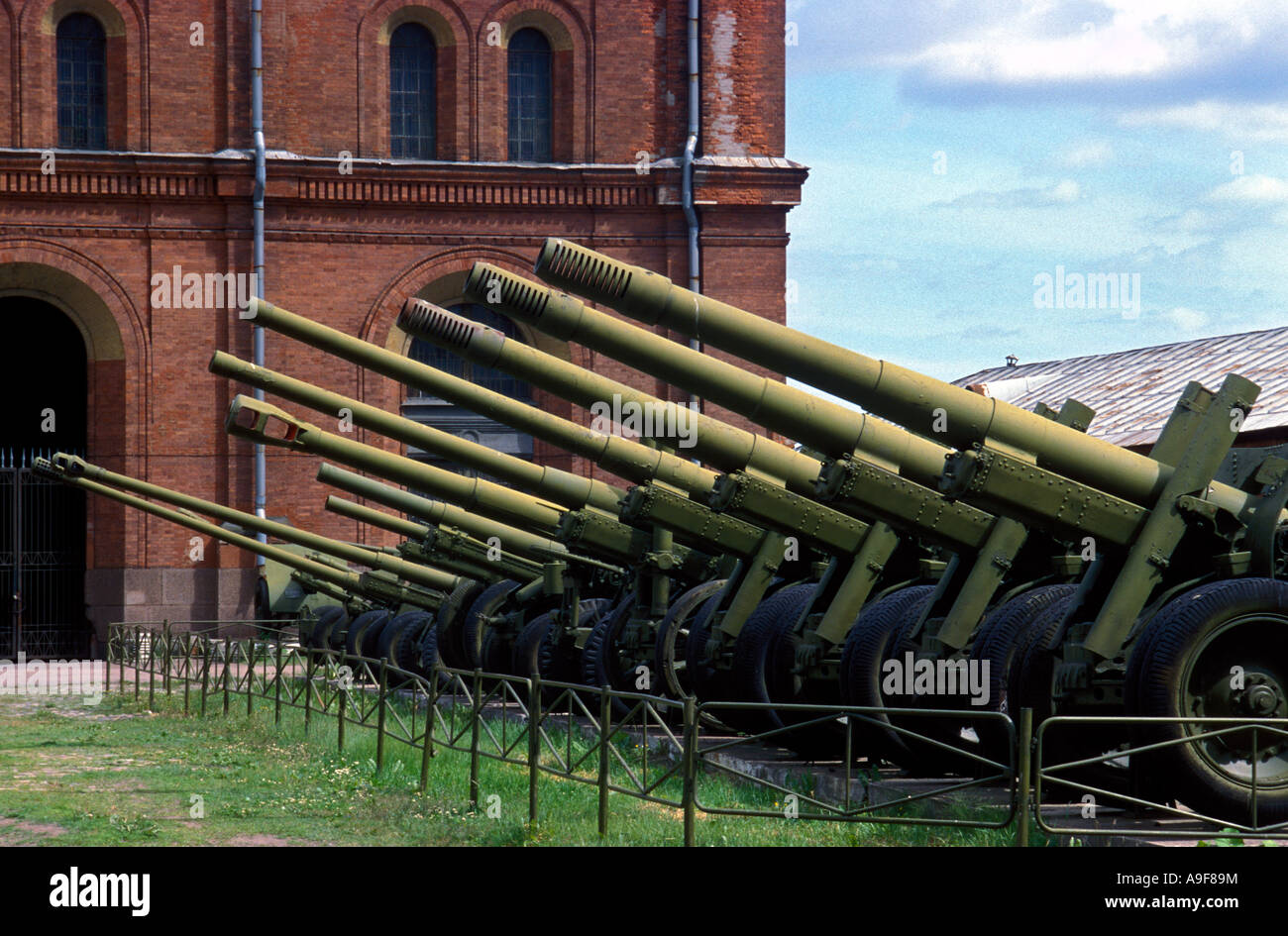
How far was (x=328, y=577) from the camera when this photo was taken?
936 inches

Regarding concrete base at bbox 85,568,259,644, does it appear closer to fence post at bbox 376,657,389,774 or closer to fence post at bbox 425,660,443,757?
fence post at bbox 376,657,389,774

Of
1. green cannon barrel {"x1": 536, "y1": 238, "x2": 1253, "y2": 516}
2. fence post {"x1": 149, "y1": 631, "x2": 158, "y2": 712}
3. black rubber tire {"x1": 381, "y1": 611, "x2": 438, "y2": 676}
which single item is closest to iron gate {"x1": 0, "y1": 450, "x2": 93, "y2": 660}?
fence post {"x1": 149, "y1": 631, "x2": 158, "y2": 712}

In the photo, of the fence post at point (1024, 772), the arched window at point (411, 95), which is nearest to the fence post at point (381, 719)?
the fence post at point (1024, 772)

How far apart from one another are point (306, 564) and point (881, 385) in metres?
14.9

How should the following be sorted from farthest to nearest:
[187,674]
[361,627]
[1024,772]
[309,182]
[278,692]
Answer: [309,182], [361,627], [187,674], [278,692], [1024,772]

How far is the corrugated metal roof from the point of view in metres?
22.5

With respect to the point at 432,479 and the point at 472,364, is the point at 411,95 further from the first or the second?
the point at 432,479

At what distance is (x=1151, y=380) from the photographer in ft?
87.3

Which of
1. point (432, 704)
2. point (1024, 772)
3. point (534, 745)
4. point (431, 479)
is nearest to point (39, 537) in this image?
point (431, 479)

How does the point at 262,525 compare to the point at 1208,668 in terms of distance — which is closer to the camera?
the point at 1208,668

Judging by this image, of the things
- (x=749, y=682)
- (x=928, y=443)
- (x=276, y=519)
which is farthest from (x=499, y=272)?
(x=276, y=519)

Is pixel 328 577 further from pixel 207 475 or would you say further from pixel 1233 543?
pixel 1233 543

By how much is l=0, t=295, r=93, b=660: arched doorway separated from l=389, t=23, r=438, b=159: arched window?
5820mm

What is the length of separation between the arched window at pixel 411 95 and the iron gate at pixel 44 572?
739 cm
